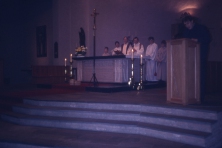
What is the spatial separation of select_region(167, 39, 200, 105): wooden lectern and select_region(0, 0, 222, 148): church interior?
5 cm

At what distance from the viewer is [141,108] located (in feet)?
16.8

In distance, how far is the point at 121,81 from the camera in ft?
29.8

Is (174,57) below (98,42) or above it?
below

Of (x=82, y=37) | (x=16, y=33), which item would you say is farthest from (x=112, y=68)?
(x=16, y=33)

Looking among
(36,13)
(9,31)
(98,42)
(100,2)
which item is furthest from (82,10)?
(9,31)

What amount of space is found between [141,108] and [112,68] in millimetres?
4293

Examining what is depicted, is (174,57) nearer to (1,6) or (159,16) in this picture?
(159,16)

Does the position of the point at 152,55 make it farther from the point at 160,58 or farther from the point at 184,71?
the point at 184,71

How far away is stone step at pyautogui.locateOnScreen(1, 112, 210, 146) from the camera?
401cm

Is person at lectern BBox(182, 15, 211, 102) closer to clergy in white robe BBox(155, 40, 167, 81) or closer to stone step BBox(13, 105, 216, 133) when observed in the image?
stone step BBox(13, 105, 216, 133)

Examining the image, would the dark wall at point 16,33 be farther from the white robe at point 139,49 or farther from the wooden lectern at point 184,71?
the wooden lectern at point 184,71

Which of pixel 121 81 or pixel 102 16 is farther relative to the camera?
pixel 102 16

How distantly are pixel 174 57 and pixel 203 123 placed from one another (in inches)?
56.3

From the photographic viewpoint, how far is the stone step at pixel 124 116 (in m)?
4.18
